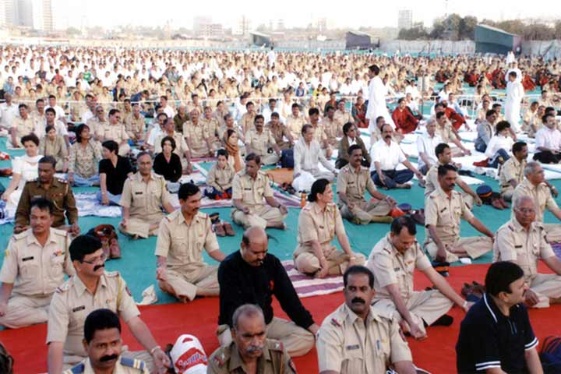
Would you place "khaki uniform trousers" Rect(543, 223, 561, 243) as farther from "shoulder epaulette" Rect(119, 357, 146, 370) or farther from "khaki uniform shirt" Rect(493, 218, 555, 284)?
"shoulder epaulette" Rect(119, 357, 146, 370)

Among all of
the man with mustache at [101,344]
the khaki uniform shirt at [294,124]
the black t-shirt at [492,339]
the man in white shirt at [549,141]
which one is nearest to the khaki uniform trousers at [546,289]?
the black t-shirt at [492,339]

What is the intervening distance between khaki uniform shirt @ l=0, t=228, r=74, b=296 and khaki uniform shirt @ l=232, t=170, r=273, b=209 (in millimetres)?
2782

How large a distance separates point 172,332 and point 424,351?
5.93ft

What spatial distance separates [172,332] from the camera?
4922mm

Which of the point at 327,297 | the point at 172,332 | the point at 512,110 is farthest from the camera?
the point at 512,110

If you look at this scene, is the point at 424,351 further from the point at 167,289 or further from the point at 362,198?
the point at 362,198

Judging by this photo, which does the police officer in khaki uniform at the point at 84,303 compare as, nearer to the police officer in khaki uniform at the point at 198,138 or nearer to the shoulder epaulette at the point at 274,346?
the shoulder epaulette at the point at 274,346

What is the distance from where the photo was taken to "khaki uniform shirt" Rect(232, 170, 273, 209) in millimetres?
7484

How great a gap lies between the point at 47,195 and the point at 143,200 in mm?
1212

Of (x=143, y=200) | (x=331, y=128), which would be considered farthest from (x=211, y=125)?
(x=143, y=200)

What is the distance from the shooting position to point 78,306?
3916 mm

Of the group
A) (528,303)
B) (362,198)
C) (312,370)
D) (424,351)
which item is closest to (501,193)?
(362,198)

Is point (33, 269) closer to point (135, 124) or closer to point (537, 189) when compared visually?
point (537, 189)

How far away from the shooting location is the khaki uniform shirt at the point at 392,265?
4.64 m
